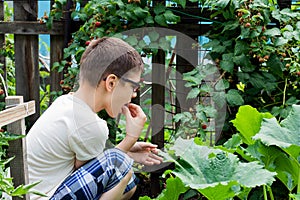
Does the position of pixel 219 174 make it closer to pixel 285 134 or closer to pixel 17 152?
pixel 285 134

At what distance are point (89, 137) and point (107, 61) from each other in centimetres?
34

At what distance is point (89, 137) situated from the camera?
2201 mm

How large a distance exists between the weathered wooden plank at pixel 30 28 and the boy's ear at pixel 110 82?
3.61 ft

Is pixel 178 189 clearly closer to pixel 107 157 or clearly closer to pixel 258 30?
pixel 107 157

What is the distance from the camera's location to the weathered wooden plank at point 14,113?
1.72 m

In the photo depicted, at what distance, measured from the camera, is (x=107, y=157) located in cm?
228

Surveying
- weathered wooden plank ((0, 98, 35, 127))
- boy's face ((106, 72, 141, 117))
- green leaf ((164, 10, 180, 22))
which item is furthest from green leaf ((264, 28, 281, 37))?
weathered wooden plank ((0, 98, 35, 127))

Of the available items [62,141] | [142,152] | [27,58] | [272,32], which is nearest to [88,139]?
[62,141]

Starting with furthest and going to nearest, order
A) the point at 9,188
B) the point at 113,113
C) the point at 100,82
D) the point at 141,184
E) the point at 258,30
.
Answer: the point at 141,184, the point at 258,30, the point at 113,113, the point at 100,82, the point at 9,188

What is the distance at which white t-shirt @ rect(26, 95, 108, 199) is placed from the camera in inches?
87.1

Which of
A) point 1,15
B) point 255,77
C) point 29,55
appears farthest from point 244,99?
point 1,15

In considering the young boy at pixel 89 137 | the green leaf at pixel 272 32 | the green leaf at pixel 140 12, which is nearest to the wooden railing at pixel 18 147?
the young boy at pixel 89 137

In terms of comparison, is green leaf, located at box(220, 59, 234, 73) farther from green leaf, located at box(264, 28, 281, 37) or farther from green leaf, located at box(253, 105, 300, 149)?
green leaf, located at box(253, 105, 300, 149)

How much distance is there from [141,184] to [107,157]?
92cm
